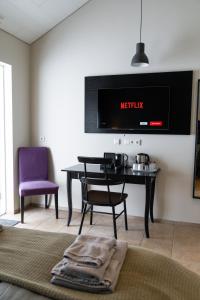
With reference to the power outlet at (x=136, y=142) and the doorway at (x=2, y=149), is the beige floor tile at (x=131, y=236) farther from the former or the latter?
the doorway at (x=2, y=149)

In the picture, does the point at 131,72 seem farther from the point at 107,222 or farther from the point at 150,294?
the point at 150,294

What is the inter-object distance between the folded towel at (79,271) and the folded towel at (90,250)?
0.02m

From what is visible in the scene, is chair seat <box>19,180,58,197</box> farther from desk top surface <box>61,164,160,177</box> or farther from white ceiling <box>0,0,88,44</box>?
white ceiling <box>0,0,88,44</box>

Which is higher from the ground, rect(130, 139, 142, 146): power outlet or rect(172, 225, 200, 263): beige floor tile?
rect(130, 139, 142, 146): power outlet

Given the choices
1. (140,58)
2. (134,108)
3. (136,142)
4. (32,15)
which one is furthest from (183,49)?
(32,15)

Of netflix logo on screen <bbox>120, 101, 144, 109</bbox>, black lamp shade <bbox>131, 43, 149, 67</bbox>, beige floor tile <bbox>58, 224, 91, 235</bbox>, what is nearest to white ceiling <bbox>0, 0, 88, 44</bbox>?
black lamp shade <bbox>131, 43, 149, 67</bbox>

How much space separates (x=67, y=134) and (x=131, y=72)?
122cm

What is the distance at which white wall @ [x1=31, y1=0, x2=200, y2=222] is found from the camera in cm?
319

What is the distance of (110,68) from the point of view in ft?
11.4

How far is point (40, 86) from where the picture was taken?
12.7 ft

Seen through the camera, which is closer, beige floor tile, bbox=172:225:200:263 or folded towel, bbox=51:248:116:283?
folded towel, bbox=51:248:116:283

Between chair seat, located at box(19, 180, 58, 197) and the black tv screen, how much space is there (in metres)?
1.05

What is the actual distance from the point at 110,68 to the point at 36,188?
1.84m

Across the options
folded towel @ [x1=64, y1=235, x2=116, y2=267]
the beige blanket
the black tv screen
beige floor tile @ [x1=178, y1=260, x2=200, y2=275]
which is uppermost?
the black tv screen
